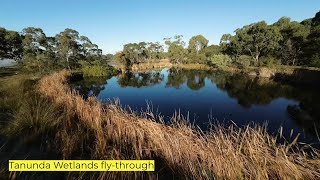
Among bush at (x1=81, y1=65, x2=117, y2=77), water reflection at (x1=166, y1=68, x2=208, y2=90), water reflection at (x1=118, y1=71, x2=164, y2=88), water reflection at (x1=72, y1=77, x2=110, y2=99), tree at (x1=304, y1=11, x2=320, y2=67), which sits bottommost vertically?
water reflection at (x1=166, y1=68, x2=208, y2=90)

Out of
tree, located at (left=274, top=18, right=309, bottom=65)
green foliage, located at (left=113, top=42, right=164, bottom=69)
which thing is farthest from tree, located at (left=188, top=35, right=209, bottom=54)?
tree, located at (left=274, top=18, right=309, bottom=65)

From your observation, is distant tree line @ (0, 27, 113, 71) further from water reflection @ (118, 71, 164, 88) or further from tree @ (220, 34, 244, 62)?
tree @ (220, 34, 244, 62)

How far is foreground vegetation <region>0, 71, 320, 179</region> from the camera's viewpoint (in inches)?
134

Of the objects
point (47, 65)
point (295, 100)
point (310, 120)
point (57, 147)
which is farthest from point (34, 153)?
point (47, 65)

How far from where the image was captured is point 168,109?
44.7 feet

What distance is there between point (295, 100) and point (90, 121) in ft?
55.4

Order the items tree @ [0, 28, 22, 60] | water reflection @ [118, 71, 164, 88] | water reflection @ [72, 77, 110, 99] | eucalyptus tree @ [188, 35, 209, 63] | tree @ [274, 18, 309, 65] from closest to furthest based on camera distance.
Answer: water reflection @ [72, 77, 110, 99] < water reflection @ [118, 71, 164, 88] < tree @ [0, 28, 22, 60] < tree @ [274, 18, 309, 65] < eucalyptus tree @ [188, 35, 209, 63]

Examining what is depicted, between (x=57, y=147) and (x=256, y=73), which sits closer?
(x=57, y=147)

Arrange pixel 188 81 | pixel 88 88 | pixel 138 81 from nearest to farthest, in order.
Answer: pixel 88 88 < pixel 188 81 < pixel 138 81

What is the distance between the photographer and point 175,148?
13.8ft

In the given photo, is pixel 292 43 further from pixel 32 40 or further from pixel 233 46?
pixel 32 40

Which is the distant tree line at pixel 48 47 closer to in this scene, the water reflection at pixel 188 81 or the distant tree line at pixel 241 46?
the distant tree line at pixel 241 46

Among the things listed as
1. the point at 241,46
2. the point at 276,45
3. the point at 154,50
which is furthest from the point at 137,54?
the point at 276,45

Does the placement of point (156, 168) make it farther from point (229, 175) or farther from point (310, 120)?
point (310, 120)
